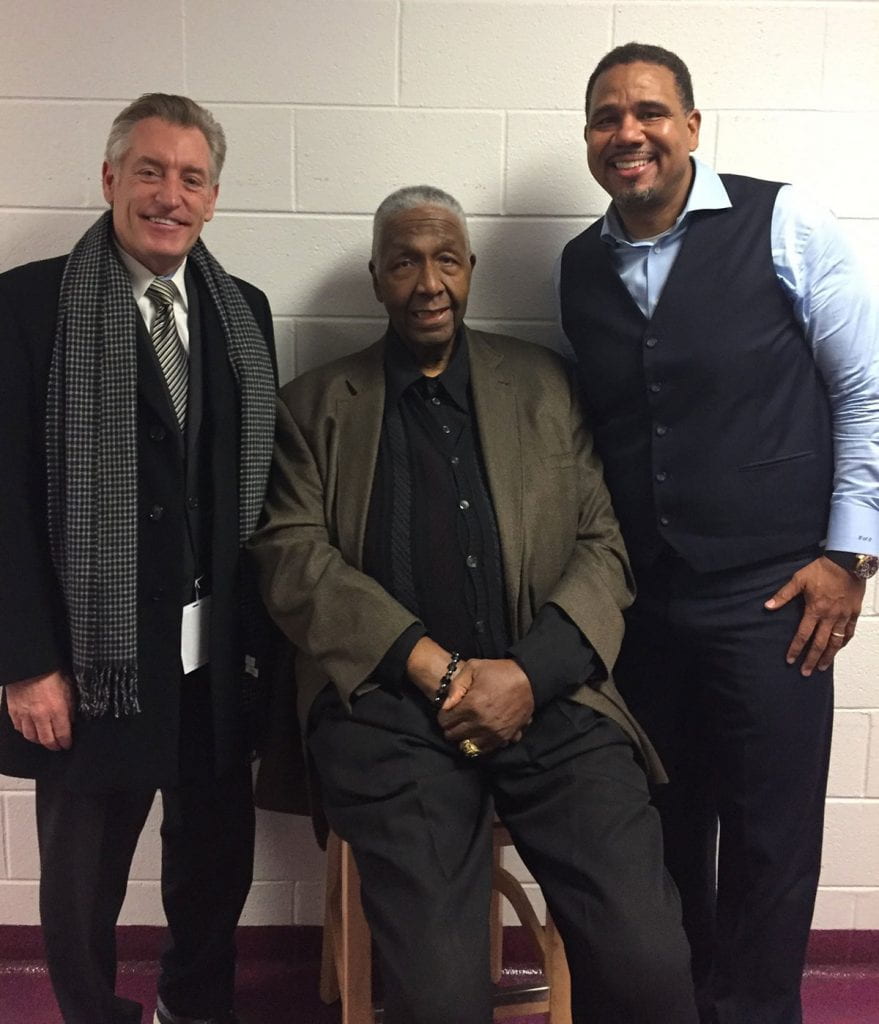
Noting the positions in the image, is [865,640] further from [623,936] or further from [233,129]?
[233,129]

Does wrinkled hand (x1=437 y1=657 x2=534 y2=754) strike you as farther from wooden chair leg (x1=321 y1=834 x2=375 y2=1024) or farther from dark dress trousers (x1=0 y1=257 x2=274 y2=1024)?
dark dress trousers (x1=0 y1=257 x2=274 y2=1024)

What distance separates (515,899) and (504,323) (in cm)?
121

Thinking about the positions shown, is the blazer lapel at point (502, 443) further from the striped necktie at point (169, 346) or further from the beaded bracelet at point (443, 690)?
the striped necktie at point (169, 346)

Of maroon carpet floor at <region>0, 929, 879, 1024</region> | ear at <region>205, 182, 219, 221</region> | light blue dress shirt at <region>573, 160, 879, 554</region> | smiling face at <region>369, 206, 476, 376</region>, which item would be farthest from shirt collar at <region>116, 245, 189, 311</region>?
maroon carpet floor at <region>0, 929, 879, 1024</region>

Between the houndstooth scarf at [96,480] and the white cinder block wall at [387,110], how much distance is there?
0.51 meters

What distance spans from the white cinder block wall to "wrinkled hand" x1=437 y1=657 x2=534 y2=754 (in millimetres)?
877

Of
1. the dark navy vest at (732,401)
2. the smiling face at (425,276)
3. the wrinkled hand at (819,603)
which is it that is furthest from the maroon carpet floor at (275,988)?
the smiling face at (425,276)

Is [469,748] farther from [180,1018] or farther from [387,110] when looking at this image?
[387,110]

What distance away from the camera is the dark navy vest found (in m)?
1.57

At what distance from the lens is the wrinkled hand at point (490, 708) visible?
147cm

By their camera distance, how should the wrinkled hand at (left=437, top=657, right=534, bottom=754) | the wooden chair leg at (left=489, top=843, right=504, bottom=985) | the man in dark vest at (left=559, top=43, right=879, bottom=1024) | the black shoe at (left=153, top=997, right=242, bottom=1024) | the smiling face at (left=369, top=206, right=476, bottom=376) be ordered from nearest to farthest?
the wrinkled hand at (left=437, top=657, right=534, bottom=754), the man in dark vest at (left=559, top=43, right=879, bottom=1024), the smiling face at (left=369, top=206, right=476, bottom=376), the black shoe at (left=153, top=997, right=242, bottom=1024), the wooden chair leg at (left=489, top=843, right=504, bottom=985)

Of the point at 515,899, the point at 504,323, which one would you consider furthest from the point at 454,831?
the point at 504,323

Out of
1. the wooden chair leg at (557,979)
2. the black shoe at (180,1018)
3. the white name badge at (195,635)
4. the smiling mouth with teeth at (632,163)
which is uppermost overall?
the smiling mouth with teeth at (632,163)

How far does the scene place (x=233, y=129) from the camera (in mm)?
1893
